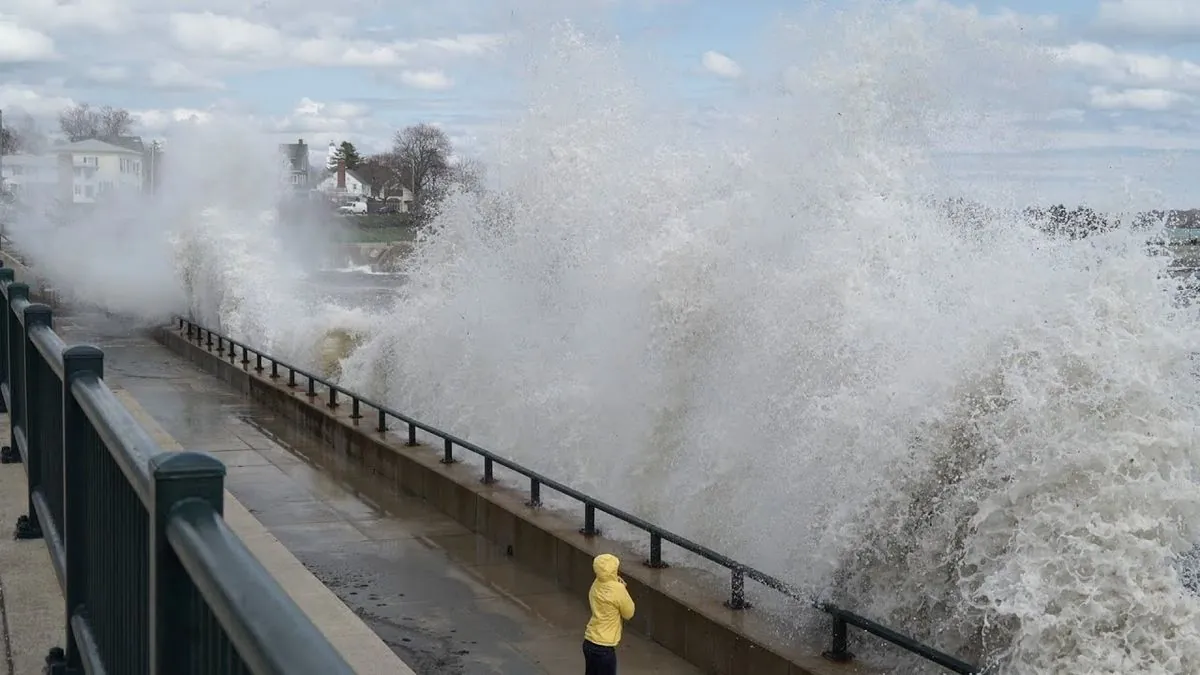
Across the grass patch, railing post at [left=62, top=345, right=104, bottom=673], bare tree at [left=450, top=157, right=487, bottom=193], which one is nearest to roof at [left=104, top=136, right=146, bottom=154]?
the grass patch

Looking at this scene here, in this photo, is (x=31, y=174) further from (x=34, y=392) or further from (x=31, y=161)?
(x=34, y=392)

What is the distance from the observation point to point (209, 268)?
3017cm

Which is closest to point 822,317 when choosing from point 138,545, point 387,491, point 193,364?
point 387,491

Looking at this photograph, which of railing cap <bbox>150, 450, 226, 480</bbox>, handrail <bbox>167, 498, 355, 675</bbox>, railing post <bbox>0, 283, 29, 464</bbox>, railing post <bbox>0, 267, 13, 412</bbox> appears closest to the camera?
handrail <bbox>167, 498, 355, 675</bbox>

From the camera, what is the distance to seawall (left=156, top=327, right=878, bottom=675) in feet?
23.0

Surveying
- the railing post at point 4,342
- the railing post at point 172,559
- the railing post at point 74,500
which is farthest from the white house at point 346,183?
the railing post at point 172,559

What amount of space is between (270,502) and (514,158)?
6.20m

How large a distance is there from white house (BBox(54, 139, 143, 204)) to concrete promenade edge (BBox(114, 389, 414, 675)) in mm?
89178

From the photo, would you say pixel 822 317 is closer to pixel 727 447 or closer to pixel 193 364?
pixel 727 447

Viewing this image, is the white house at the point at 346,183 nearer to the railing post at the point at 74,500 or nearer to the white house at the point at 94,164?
the white house at the point at 94,164

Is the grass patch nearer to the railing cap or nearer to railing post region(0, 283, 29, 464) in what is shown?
railing post region(0, 283, 29, 464)

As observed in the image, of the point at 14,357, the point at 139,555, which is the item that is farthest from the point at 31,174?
the point at 139,555

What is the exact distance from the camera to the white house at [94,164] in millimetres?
92875

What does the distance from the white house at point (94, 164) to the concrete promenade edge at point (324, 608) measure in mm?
89178
